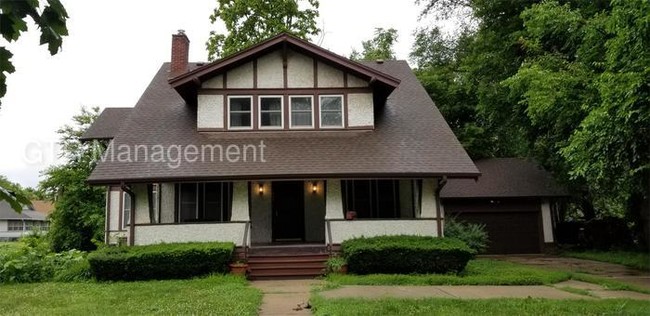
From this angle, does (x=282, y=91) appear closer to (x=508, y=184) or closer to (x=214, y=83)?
(x=214, y=83)

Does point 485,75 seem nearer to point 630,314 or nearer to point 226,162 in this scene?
point 226,162

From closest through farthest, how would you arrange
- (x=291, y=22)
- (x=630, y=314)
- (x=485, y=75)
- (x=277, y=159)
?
1. (x=630, y=314)
2. (x=277, y=159)
3. (x=485, y=75)
4. (x=291, y=22)

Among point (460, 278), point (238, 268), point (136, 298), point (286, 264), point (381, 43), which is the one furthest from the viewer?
point (381, 43)

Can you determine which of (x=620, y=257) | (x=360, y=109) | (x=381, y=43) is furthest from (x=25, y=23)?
(x=381, y=43)

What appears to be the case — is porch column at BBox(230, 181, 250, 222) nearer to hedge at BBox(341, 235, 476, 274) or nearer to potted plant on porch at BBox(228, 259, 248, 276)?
potted plant on porch at BBox(228, 259, 248, 276)

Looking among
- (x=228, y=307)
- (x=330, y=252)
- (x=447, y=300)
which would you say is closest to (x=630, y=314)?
(x=447, y=300)

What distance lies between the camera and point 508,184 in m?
20.6

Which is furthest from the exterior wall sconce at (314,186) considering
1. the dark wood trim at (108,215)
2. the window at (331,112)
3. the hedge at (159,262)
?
the dark wood trim at (108,215)

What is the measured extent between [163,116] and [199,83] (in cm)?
217

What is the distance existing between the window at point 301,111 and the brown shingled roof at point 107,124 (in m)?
8.98

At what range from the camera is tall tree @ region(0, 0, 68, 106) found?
6.68ft

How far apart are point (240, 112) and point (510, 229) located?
11498 mm

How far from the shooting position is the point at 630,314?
760 centimetres

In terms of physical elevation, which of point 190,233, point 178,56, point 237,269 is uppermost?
point 178,56
